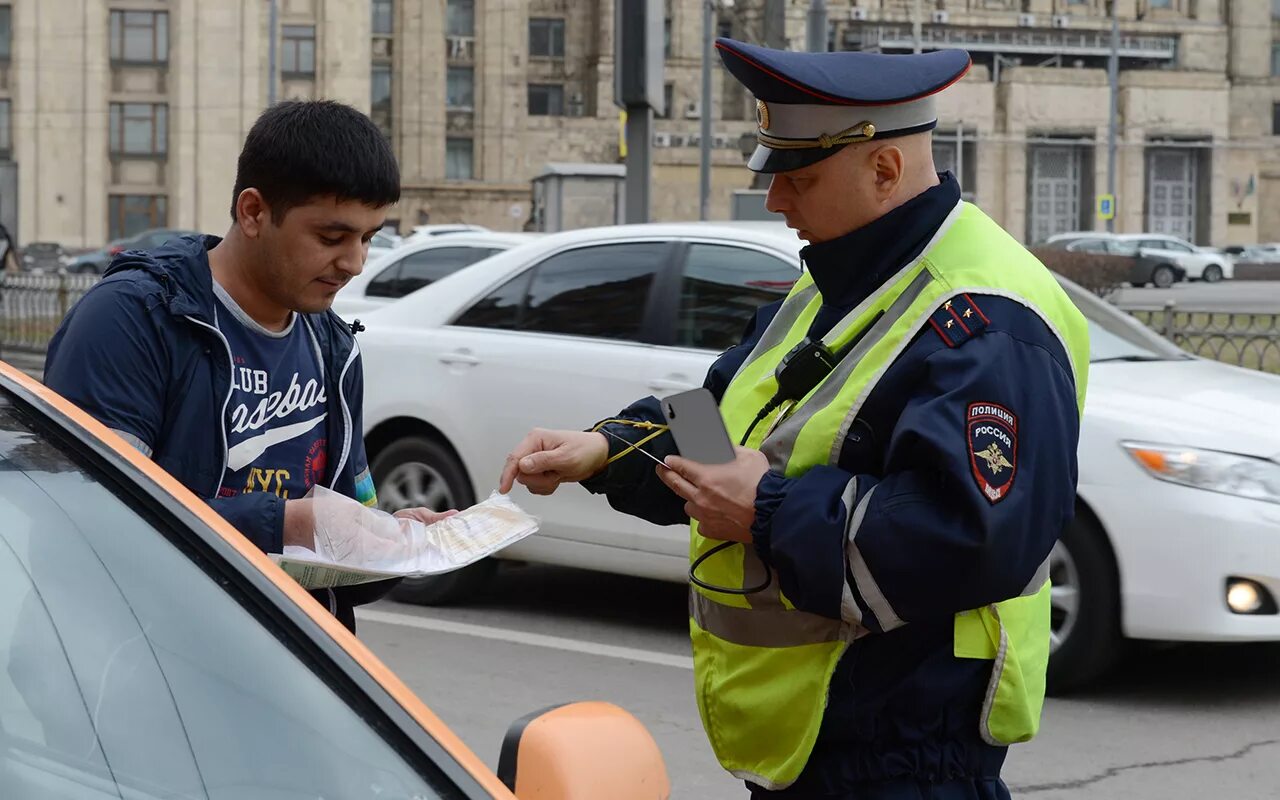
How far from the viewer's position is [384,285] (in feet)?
33.9

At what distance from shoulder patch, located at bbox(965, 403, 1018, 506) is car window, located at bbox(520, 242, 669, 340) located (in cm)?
463

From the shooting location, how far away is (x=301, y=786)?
1.76 metres

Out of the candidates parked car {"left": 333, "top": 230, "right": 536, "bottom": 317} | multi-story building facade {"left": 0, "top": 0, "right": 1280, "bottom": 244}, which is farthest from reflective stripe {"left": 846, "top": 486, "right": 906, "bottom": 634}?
multi-story building facade {"left": 0, "top": 0, "right": 1280, "bottom": 244}

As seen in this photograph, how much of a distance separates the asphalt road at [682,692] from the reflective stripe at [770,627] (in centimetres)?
262

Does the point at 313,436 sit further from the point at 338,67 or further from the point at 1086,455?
the point at 338,67

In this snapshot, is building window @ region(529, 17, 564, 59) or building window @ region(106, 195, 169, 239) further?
building window @ region(529, 17, 564, 59)

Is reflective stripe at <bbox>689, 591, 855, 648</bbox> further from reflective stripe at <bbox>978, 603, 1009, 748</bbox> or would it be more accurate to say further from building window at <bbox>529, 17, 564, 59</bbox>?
building window at <bbox>529, 17, 564, 59</bbox>

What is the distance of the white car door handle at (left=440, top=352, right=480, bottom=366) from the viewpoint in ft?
22.8

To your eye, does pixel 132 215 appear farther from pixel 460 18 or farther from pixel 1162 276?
pixel 1162 276

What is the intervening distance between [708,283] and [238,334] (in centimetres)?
415

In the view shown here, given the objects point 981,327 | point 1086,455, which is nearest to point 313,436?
point 981,327

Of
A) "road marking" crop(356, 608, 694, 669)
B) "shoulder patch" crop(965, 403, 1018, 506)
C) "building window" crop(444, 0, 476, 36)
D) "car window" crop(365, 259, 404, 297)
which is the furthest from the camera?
"building window" crop(444, 0, 476, 36)

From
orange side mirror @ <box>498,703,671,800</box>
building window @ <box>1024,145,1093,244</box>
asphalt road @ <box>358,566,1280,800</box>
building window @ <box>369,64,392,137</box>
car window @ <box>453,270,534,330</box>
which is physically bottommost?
asphalt road @ <box>358,566,1280,800</box>

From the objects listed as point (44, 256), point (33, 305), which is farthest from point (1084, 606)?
point (44, 256)
